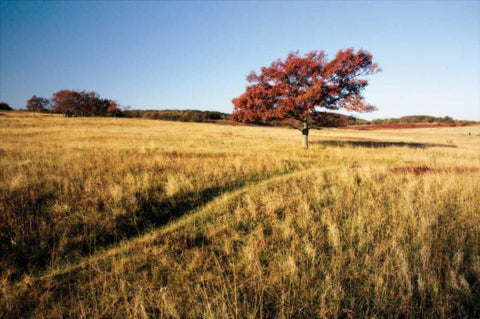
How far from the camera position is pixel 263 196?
255 inches

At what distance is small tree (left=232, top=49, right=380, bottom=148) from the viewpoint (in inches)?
587

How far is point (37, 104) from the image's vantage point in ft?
374

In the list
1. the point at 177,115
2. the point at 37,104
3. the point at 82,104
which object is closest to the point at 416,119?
the point at 177,115

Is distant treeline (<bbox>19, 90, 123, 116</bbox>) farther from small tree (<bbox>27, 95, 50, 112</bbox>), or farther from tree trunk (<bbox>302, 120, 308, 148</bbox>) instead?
tree trunk (<bbox>302, 120, 308, 148</bbox>)

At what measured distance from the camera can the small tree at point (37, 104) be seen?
11288cm

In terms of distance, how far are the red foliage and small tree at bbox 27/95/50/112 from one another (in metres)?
146

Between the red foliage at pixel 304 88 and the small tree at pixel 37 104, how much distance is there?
479ft

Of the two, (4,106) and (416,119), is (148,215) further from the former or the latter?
(4,106)

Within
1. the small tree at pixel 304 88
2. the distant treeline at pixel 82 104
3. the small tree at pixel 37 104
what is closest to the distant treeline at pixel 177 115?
the distant treeline at pixel 82 104

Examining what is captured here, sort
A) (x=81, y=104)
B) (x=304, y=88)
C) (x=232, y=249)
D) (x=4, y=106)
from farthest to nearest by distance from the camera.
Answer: (x=4, y=106) → (x=81, y=104) → (x=304, y=88) → (x=232, y=249)

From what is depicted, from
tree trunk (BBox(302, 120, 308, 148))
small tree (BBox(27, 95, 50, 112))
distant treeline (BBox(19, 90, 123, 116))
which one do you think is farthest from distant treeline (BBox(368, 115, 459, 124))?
small tree (BBox(27, 95, 50, 112))

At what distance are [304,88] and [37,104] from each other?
154838mm

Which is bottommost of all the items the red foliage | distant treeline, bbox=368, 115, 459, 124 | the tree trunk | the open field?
the open field

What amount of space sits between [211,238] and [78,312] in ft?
7.64
